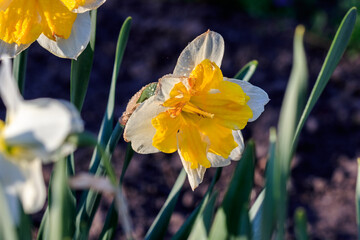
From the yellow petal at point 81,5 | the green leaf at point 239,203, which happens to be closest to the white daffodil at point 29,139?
the green leaf at point 239,203

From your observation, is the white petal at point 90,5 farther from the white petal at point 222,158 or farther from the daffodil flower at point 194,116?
the white petal at point 222,158

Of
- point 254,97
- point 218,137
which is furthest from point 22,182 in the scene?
point 254,97

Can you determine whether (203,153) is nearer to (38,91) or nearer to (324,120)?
(324,120)

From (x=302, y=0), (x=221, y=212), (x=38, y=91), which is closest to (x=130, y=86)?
(x=38, y=91)

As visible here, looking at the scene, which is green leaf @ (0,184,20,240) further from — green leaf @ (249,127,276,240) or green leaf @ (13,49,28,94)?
green leaf @ (13,49,28,94)

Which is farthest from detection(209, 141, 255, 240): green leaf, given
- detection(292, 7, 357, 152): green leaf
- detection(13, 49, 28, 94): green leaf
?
detection(13, 49, 28, 94): green leaf
